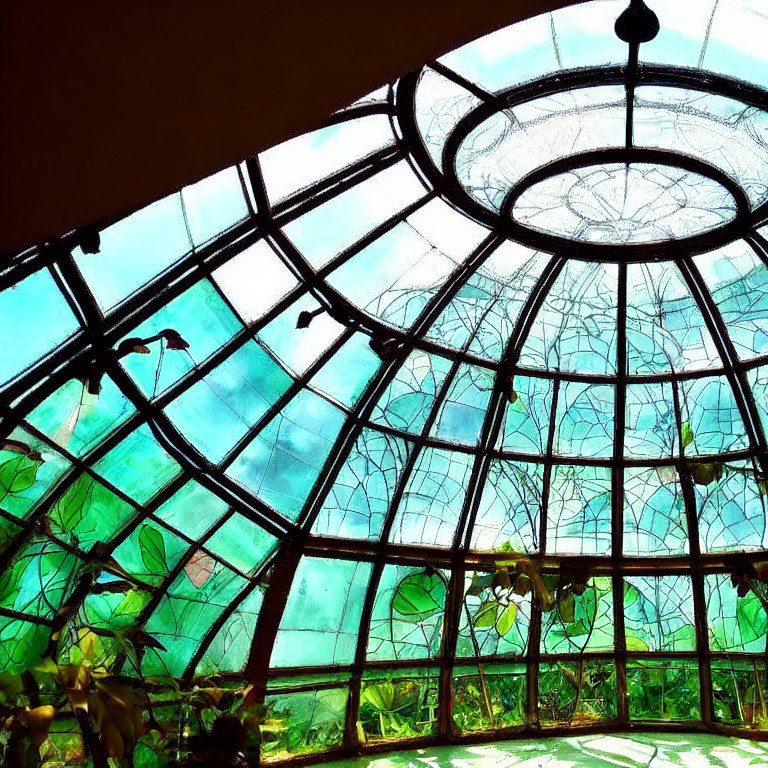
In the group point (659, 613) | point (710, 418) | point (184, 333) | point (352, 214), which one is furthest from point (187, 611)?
point (710, 418)

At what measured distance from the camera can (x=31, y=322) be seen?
782cm

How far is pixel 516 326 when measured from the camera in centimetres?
1019

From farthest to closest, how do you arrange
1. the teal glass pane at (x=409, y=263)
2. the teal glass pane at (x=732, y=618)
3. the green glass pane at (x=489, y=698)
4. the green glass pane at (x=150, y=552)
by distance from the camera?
the teal glass pane at (x=732, y=618)
the green glass pane at (x=489, y=698)
the green glass pane at (x=150, y=552)
the teal glass pane at (x=409, y=263)

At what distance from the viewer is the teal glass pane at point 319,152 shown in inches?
297

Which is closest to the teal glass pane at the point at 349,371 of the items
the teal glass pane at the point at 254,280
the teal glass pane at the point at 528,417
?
the teal glass pane at the point at 254,280

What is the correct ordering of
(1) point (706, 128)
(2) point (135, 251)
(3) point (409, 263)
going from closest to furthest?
(1) point (706, 128)
(2) point (135, 251)
(3) point (409, 263)

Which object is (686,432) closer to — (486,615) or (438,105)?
(486,615)

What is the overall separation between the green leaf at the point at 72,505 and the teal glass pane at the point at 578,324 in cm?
545

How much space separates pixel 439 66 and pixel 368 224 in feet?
7.55

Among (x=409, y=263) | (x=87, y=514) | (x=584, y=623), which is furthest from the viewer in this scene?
(x=584, y=623)

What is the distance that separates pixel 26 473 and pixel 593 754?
25.7 feet

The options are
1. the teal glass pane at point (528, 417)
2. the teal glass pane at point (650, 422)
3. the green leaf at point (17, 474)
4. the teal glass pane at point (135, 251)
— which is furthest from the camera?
the teal glass pane at point (650, 422)

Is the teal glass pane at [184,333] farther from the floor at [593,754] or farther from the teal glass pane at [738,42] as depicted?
the floor at [593,754]

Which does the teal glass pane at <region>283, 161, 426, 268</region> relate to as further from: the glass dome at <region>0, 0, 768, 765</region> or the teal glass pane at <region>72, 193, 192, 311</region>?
the teal glass pane at <region>72, 193, 192, 311</region>
